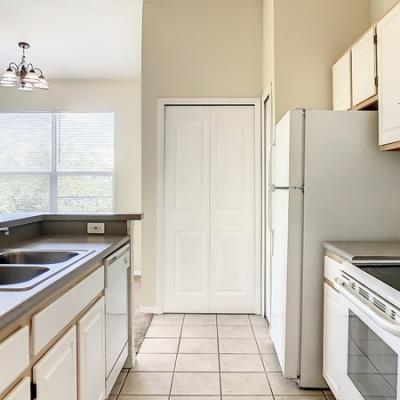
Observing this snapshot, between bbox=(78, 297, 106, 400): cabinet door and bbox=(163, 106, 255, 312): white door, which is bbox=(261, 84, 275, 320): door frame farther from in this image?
bbox=(78, 297, 106, 400): cabinet door

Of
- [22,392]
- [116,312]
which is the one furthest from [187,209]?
[22,392]

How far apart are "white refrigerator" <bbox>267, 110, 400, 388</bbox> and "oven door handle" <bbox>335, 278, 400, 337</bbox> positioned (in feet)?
1.58

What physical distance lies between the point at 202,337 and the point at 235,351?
38 cm

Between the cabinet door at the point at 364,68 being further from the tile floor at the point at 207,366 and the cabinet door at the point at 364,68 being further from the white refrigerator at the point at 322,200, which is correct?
the tile floor at the point at 207,366

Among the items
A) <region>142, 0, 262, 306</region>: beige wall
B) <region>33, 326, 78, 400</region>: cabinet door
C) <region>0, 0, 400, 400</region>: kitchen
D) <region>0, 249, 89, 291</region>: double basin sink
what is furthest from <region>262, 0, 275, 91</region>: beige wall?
<region>33, 326, 78, 400</region>: cabinet door

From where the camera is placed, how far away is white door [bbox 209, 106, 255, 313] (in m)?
3.78

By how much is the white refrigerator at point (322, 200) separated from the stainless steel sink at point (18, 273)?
144 centimetres

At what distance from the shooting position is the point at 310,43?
312 cm

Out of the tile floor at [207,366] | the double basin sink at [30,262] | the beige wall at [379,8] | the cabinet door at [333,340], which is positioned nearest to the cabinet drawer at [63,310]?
the double basin sink at [30,262]

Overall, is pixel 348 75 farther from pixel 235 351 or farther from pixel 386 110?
pixel 235 351

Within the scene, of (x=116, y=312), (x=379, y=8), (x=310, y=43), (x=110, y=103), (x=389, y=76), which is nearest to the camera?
(x=389, y=76)

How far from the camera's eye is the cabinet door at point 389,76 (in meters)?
2.01

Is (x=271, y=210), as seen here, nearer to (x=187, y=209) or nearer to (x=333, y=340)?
(x=187, y=209)

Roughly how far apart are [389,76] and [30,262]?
7.20 ft
